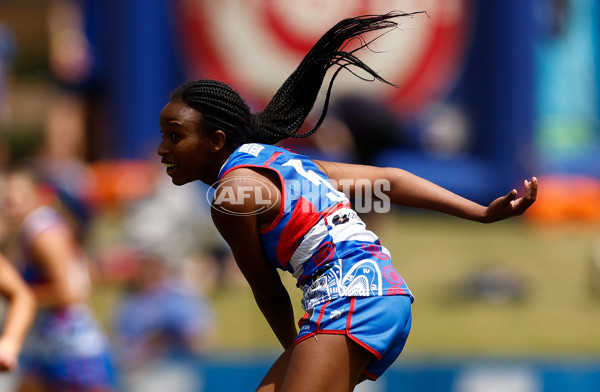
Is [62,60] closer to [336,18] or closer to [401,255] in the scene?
[336,18]

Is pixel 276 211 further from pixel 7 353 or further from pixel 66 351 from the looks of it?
pixel 66 351

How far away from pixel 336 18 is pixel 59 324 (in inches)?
236

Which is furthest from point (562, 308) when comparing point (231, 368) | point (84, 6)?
point (84, 6)

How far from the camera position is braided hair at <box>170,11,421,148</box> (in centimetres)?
330

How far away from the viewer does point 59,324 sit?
569 cm

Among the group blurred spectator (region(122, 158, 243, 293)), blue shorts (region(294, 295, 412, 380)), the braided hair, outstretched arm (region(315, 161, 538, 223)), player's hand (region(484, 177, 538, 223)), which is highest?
blurred spectator (region(122, 158, 243, 293))

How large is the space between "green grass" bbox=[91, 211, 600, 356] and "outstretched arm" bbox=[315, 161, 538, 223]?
304 centimetres

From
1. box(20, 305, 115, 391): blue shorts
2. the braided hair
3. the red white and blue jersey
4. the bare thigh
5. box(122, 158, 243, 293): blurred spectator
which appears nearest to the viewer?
the bare thigh

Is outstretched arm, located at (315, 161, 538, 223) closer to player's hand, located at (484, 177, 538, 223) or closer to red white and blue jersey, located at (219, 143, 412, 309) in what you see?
player's hand, located at (484, 177, 538, 223)

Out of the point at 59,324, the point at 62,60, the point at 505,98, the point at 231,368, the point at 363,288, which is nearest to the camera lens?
the point at 363,288

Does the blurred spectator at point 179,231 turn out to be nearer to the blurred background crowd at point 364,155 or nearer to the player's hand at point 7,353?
the blurred background crowd at point 364,155

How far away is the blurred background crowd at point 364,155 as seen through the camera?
721 centimetres

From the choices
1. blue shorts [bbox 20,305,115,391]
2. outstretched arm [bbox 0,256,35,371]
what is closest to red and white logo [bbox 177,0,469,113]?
blue shorts [bbox 20,305,115,391]

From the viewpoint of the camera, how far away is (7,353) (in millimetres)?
3904
